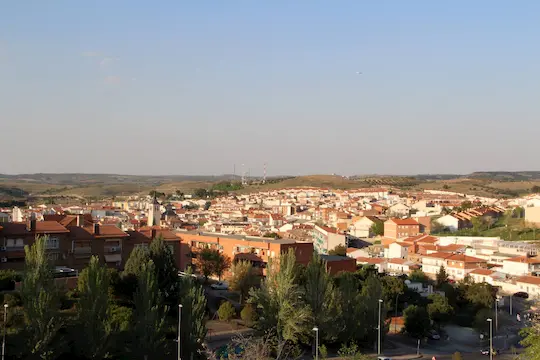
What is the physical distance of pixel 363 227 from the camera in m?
67.1

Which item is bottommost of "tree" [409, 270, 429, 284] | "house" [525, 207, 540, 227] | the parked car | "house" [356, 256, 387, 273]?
the parked car

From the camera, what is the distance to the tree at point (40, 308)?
18203 millimetres

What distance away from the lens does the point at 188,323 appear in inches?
811

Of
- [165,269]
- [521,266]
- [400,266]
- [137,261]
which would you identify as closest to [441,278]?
[521,266]

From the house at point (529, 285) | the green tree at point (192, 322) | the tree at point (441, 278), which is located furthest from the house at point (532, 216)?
the green tree at point (192, 322)

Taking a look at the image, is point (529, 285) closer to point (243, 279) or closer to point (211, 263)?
point (243, 279)

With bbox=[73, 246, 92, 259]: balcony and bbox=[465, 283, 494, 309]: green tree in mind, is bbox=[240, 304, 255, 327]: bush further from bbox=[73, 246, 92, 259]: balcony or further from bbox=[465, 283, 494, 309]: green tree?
bbox=[465, 283, 494, 309]: green tree

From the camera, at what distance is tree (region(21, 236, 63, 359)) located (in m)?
18.2

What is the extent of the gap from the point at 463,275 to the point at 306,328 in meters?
23.5

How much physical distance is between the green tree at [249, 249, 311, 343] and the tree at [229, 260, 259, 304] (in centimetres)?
616

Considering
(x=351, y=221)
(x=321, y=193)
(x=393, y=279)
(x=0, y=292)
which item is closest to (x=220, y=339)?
(x=0, y=292)

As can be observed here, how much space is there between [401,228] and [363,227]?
624 cm

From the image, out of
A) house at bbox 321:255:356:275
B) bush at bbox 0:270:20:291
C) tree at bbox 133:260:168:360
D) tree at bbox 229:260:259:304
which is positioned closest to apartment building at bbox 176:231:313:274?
house at bbox 321:255:356:275

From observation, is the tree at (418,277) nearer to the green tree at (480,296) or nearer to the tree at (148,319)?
the green tree at (480,296)
